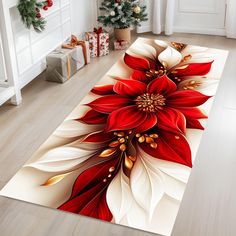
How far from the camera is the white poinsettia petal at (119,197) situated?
2.24m

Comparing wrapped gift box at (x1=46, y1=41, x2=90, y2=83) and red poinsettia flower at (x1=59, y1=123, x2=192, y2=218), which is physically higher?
wrapped gift box at (x1=46, y1=41, x2=90, y2=83)

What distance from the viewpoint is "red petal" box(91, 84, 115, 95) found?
11.2 feet

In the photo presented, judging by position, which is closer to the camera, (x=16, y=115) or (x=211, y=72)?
(x=16, y=115)

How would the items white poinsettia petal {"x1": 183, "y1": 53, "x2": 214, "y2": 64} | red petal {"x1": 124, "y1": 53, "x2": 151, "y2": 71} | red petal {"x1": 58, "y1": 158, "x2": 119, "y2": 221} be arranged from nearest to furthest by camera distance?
red petal {"x1": 58, "y1": 158, "x2": 119, "y2": 221}, red petal {"x1": 124, "y1": 53, "x2": 151, "y2": 71}, white poinsettia petal {"x1": 183, "y1": 53, "x2": 214, "y2": 64}

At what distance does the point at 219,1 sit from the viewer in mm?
4547

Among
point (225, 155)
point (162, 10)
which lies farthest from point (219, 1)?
point (225, 155)

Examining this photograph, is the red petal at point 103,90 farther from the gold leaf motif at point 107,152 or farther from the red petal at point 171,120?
the gold leaf motif at point 107,152

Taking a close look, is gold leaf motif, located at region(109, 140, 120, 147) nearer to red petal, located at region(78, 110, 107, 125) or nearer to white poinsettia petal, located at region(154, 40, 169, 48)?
red petal, located at region(78, 110, 107, 125)

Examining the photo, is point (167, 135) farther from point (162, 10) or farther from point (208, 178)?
point (162, 10)

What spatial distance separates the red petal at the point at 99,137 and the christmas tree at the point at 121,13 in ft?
5.50

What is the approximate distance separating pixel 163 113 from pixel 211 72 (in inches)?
34.5

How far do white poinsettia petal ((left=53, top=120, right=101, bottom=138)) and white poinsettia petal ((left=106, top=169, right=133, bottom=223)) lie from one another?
522mm

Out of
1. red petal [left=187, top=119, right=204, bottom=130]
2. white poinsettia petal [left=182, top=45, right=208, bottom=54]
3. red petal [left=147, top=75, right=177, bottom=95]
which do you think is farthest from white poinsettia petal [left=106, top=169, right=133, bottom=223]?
white poinsettia petal [left=182, top=45, right=208, bottom=54]

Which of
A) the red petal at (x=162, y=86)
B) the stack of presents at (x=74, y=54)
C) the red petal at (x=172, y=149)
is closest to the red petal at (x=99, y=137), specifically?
the red petal at (x=172, y=149)
